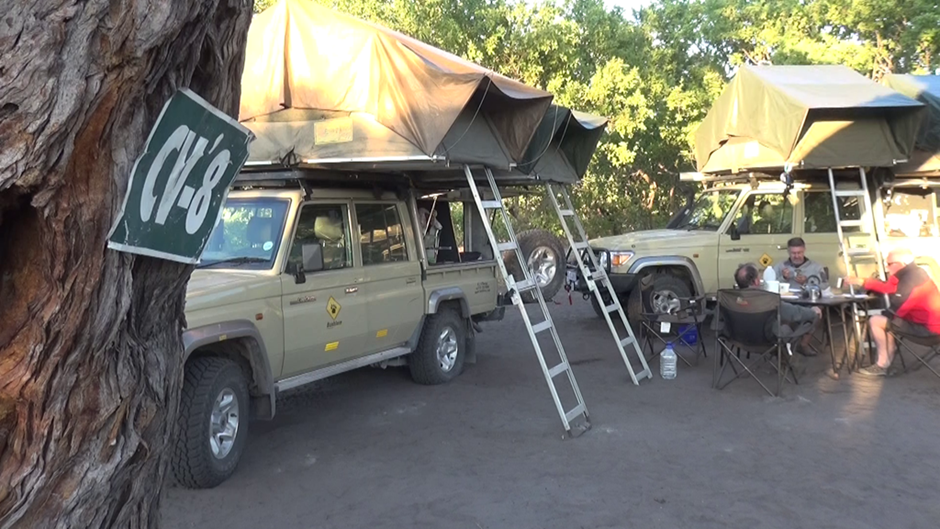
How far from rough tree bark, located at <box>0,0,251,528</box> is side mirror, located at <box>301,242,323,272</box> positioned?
12.2ft

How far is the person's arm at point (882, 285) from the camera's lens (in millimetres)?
8148

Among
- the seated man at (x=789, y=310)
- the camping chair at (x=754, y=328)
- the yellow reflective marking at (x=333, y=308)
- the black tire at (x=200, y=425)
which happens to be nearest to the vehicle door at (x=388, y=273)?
the yellow reflective marking at (x=333, y=308)

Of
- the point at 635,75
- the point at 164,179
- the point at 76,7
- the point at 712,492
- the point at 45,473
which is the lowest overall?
the point at 712,492

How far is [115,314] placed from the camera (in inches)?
74.5

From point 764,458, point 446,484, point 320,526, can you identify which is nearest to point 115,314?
point 320,526

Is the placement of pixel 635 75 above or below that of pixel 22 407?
above

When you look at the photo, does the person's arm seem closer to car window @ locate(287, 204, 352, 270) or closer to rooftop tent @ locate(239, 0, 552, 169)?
rooftop tent @ locate(239, 0, 552, 169)

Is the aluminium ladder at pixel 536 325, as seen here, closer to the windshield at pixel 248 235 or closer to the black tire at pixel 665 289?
the windshield at pixel 248 235

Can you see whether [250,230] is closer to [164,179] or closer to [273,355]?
[273,355]

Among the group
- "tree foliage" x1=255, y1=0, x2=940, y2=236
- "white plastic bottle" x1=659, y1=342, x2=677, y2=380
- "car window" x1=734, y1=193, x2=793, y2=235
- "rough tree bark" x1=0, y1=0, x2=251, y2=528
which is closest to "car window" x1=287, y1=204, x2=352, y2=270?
"white plastic bottle" x1=659, y1=342, x2=677, y2=380

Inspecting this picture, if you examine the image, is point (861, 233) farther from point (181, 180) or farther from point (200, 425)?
point (181, 180)

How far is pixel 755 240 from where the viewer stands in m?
10.1

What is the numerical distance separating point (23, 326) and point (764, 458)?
17.3ft

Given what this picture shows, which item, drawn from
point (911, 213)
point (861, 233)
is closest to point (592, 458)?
point (861, 233)
